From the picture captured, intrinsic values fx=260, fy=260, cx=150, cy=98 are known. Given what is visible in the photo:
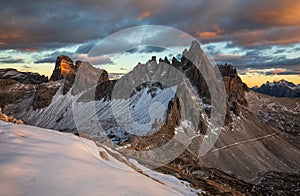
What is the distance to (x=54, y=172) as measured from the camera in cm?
1393

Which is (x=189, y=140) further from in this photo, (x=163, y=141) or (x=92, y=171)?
(x=92, y=171)

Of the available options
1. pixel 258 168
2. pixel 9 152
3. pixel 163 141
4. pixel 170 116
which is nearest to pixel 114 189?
pixel 9 152

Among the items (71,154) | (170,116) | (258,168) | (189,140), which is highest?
(71,154)

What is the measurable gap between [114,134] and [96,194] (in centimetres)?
11404

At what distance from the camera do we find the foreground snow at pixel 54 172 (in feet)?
40.6

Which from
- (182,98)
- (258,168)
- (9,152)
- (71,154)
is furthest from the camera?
(182,98)

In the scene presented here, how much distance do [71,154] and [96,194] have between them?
17.8ft

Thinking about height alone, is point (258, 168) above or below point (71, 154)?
below

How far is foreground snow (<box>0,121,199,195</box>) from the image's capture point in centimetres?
1238

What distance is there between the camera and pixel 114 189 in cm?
1401

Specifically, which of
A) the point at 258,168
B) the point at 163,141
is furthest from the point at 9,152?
the point at 258,168

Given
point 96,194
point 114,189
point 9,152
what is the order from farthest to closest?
point 9,152 → point 114,189 → point 96,194

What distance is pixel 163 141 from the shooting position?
120562mm

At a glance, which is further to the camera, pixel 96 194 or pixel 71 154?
pixel 71 154
